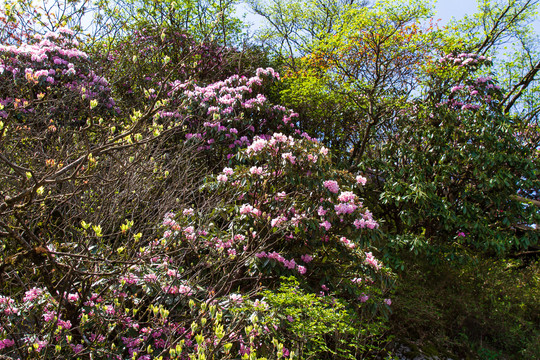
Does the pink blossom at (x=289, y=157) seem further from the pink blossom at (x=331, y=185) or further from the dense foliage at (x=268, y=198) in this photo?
the pink blossom at (x=331, y=185)

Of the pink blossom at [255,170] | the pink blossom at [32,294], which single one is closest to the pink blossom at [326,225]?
the pink blossom at [255,170]

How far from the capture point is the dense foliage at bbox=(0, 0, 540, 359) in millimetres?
2568

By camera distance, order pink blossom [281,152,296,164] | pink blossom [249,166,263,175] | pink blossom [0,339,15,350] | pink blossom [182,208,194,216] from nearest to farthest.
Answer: pink blossom [0,339,15,350] < pink blossom [182,208,194,216] < pink blossom [281,152,296,164] < pink blossom [249,166,263,175]

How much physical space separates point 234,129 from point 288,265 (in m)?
3.06

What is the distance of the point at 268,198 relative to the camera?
4043 millimetres

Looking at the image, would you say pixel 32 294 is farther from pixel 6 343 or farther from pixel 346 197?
pixel 346 197

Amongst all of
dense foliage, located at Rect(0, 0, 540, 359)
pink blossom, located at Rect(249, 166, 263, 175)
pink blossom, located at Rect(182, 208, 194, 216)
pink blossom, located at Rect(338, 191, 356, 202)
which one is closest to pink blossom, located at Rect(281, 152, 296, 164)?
dense foliage, located at Rect(0, 0, 540, 359)

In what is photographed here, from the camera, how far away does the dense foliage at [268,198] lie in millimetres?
2568

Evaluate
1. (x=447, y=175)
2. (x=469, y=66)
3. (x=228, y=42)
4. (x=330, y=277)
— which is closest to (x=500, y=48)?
(x=469, y=66)

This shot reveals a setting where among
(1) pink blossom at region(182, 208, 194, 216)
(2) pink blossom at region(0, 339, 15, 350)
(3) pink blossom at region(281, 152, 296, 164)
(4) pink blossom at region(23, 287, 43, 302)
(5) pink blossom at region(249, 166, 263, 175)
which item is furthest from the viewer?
(5) pink blossom at region(249, 166, 263, 175)

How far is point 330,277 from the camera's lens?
3.89 m

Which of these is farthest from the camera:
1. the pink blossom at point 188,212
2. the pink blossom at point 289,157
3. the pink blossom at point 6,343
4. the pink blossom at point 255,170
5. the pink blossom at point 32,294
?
the pink blossom at point 255,170

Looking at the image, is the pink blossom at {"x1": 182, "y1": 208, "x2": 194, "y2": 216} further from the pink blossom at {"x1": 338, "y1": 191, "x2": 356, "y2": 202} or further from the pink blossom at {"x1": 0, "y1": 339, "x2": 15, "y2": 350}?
the pink blossom at {"x1": 0, "y1": 339, "x2": 15, "y2": 350}

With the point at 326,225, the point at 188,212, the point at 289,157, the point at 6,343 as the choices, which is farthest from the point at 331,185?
the point at 6,343
